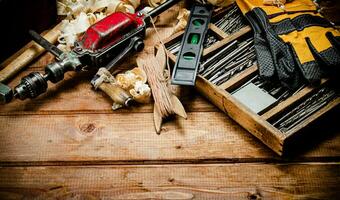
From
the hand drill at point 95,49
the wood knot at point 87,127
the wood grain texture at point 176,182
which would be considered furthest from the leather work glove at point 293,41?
the wood knot at point 87,127

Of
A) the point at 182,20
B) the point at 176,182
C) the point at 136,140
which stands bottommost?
the point at 176,182

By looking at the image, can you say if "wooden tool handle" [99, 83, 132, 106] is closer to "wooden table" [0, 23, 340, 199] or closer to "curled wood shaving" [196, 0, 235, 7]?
"wooden table" [0, 23, 340, 199]

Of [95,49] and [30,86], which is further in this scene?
[95,49]

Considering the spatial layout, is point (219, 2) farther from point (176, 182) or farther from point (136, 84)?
point (176, 182)

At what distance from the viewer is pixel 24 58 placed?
5.04 ft

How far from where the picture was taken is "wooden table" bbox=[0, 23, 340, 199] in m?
1.22

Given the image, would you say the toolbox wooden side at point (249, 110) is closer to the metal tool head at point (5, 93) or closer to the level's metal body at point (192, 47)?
the level's metal body at point (192, 47)

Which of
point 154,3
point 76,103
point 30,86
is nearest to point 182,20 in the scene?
point 154,3

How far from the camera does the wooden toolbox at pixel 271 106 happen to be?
1.23 metres

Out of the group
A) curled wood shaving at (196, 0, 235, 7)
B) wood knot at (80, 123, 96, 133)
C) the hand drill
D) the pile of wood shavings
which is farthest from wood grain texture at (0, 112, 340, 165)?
curled wood shaving at (196, 0, 235, 7)

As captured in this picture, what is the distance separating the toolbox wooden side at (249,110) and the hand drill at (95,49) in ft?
0.55

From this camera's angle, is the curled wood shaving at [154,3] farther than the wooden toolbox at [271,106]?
Yes

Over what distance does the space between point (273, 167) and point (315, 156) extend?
0.13m

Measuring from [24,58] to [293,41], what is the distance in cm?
95
